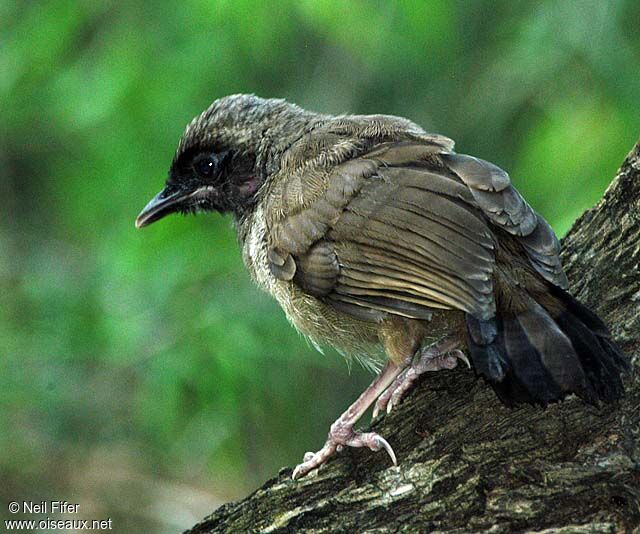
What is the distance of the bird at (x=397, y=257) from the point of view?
3516 millimetres

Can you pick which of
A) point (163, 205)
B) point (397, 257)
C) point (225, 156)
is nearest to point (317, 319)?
point (397, 257)

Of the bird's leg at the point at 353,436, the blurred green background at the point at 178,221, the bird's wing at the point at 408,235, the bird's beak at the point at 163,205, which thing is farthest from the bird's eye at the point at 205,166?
the blurred green background at the point at 178,221

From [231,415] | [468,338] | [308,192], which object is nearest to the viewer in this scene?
[468,338]

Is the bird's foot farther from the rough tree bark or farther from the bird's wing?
the bird's wing

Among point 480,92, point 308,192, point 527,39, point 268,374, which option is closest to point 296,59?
point 480,92

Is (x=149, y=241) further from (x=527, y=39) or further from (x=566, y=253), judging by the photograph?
(x=566, y=253)

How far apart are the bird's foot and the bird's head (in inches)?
58.4

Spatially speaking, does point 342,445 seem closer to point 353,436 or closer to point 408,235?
point 353,436

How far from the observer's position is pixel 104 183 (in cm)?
796

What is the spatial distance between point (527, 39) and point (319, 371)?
304 cm

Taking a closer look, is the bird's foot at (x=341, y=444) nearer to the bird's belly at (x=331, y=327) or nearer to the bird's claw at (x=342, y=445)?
the bird's claw at (x=342, y=445)

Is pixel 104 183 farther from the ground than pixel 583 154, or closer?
farther from the ground

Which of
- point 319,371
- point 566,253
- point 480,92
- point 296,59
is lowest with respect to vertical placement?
point 566,253

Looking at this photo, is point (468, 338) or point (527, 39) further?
point (527, 39)
